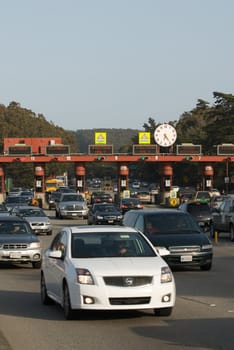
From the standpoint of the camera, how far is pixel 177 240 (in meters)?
22.0

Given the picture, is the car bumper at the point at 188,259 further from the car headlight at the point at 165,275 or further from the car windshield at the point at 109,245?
the car headlight at the point at 165,275

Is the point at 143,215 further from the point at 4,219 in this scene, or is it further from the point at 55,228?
the point at 55,228

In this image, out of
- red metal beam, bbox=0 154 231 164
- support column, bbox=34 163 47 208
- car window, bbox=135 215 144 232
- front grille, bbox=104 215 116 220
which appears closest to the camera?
car window, bbox=135 215 144 232

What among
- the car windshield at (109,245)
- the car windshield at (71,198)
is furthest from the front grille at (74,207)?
the car windshield at (109,245)

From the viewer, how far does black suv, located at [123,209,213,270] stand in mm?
21672

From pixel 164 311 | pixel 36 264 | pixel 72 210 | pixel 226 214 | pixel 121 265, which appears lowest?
pixel 72 210

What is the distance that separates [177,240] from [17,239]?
16.0 ft

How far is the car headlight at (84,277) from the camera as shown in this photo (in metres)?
12.9

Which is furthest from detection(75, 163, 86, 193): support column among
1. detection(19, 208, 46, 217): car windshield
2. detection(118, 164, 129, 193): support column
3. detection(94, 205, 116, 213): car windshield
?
detection(19, 208, 46, 217): car windshield

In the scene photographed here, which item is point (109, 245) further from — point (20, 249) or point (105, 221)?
point (105, 221)

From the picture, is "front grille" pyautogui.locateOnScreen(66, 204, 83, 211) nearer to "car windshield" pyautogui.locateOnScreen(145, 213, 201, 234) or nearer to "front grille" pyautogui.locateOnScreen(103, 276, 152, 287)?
"car windshield" pyautogui.locateOnScreen(145, 213, 201, 234)

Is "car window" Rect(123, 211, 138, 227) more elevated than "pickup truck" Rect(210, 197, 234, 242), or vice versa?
"car window" Rect(123, 211, 138, 227)

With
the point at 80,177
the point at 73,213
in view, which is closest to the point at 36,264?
the point at 73,213

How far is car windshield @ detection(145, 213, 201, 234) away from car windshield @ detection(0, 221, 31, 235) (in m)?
4.19
